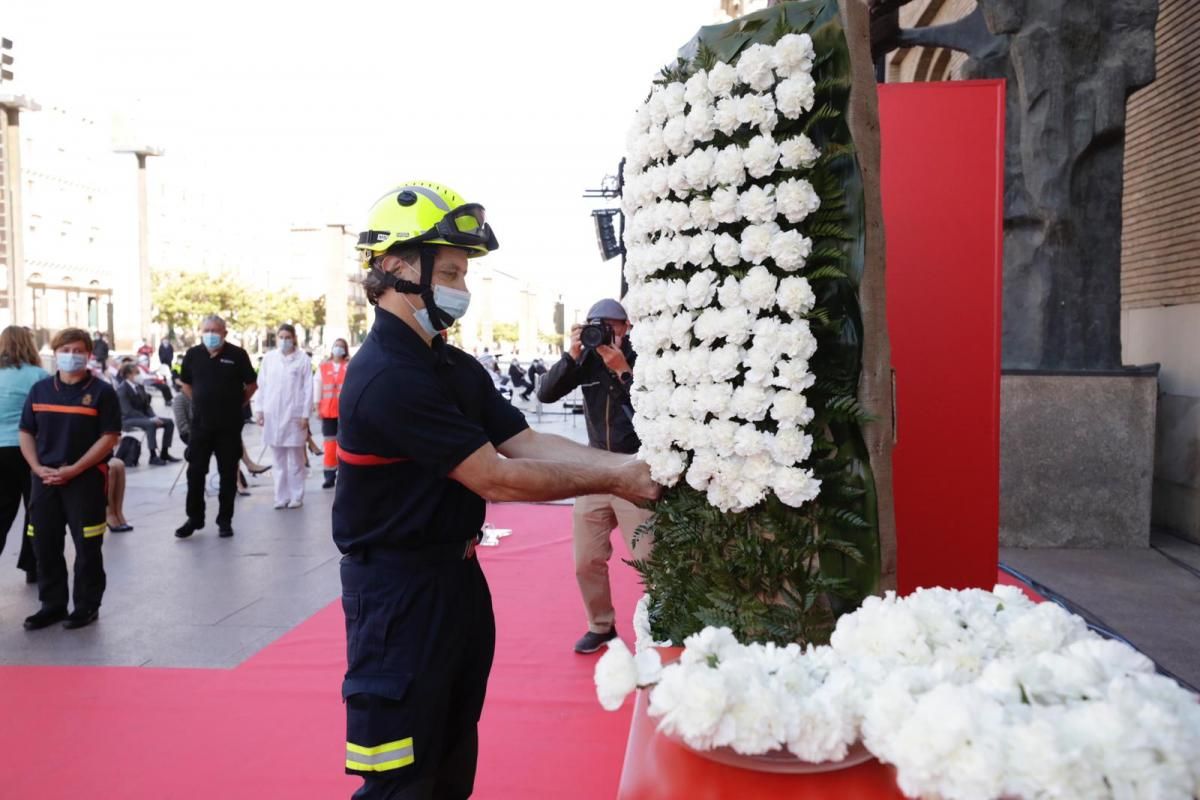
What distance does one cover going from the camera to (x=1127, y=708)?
120 cm

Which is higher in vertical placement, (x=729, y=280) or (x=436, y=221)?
(x=436, y=221)

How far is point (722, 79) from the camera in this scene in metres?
2.17

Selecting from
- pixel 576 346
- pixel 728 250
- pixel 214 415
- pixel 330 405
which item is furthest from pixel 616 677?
pixel 330 405

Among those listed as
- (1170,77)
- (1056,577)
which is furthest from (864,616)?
(1170,77)

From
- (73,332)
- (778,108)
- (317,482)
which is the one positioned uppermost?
(778,108)

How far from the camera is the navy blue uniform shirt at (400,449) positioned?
233cm

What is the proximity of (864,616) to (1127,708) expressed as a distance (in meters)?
0.50

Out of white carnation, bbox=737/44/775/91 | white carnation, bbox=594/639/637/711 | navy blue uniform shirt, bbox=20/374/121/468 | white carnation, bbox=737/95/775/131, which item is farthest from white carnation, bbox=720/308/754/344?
navy blue uniform shirt, bbox=20/374/121/468

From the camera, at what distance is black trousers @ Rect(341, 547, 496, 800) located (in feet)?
7.68

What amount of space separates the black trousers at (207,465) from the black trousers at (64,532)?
2.46m

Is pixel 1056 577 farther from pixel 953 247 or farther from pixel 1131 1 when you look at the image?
pixel 1131 1

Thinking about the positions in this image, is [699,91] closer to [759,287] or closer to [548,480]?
[759,287]

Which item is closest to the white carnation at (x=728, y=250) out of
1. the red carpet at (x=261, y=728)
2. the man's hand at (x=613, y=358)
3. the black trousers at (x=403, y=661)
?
the black trousers at (x=403, y=661)

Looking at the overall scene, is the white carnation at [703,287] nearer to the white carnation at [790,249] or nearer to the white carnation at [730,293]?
the white carnation at [730,293]
